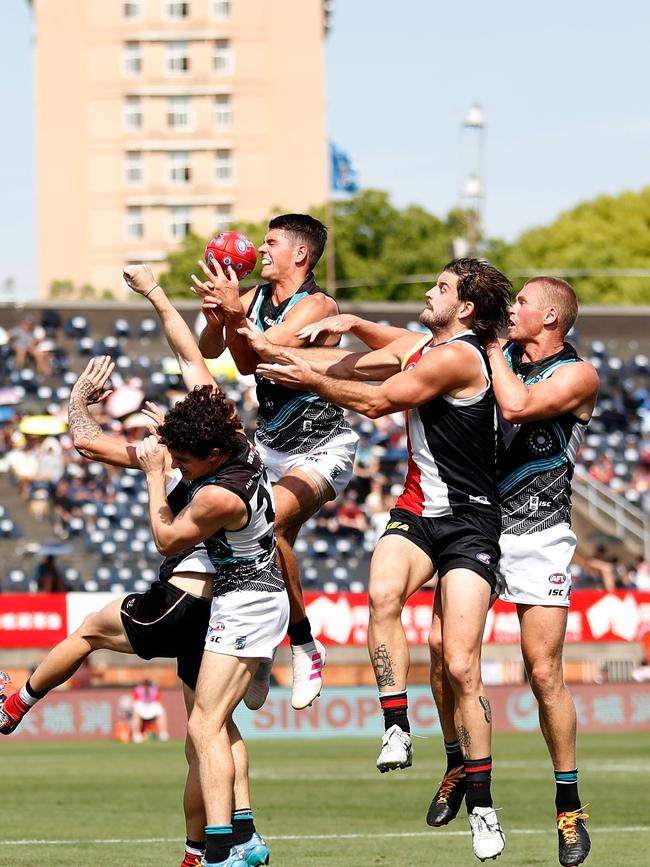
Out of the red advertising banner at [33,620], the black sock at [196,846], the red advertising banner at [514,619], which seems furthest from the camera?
the red advertising banner at [514,619]

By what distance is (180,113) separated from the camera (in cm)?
9206

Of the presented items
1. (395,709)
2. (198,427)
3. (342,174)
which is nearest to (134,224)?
(342,174)

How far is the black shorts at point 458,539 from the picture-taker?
835cm

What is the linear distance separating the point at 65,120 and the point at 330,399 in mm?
85684

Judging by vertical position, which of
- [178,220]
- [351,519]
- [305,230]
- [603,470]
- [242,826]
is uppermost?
[178,220]

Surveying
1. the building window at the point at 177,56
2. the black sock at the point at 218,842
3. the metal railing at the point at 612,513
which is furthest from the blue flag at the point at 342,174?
the building window at the point at 177,56

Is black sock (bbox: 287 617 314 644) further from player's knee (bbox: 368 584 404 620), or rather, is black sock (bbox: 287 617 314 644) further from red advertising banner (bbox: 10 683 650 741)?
red advertising banner (bbox: 10 683 650 741)

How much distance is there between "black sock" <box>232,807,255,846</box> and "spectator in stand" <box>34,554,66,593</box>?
17.2 m

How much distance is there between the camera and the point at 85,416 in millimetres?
8844

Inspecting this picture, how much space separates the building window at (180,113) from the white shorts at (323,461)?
3346 inches

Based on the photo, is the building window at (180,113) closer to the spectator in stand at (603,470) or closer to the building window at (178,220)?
the building window at (178,220)

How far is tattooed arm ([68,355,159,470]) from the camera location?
865cm

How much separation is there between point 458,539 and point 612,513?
72.4 feet

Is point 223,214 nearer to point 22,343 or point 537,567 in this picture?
point 22,343
